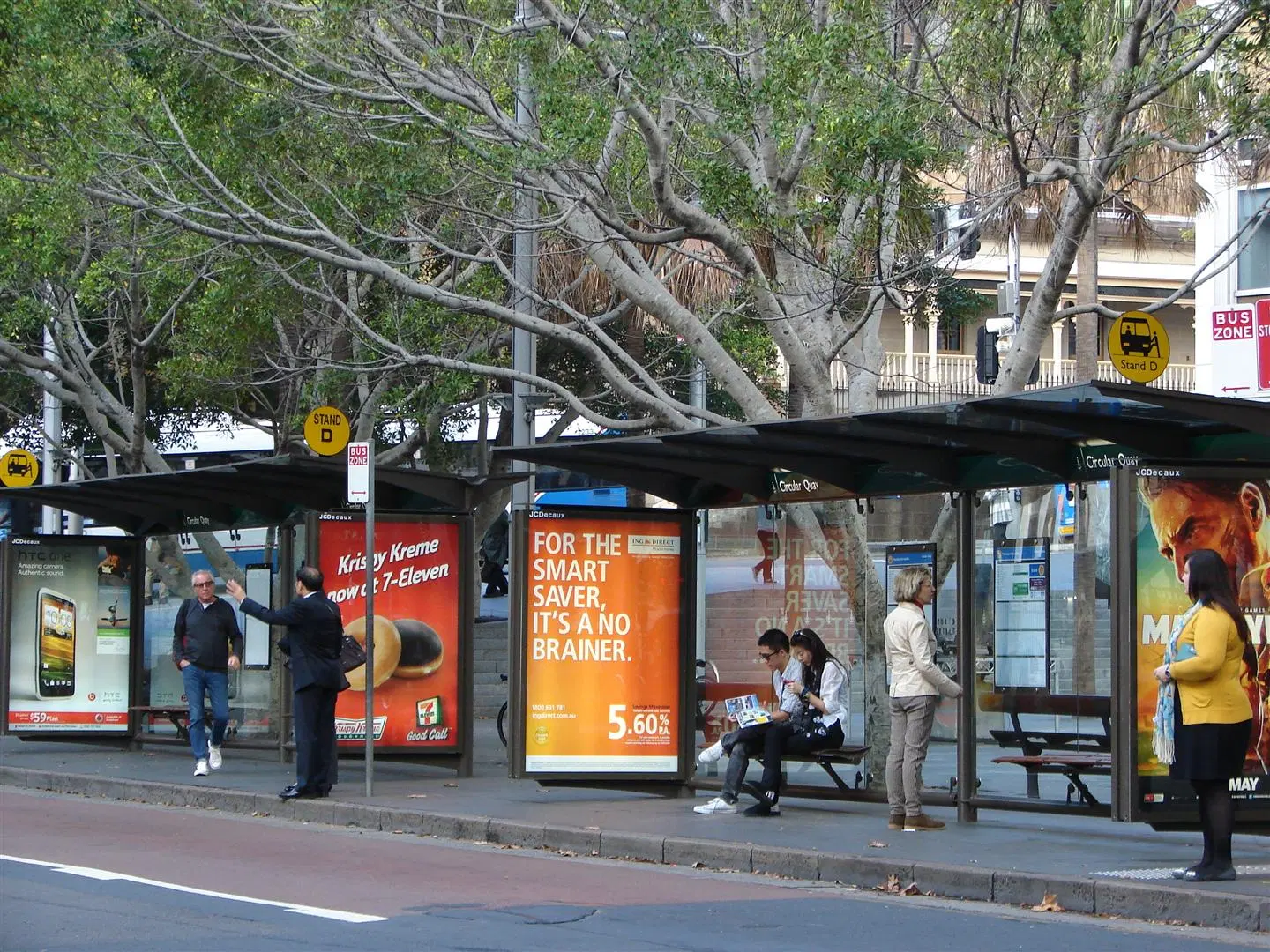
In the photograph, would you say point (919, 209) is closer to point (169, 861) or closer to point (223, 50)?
point (223, 50)

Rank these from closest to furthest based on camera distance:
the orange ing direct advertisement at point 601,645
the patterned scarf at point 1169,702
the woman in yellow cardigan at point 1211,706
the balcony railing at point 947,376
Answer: the woman in yellow cardigan at point 1211,706
the patterned scarf at point 1169,702
the orange ing direct advertisement at point 601,645
the balcony railing at point 947,376

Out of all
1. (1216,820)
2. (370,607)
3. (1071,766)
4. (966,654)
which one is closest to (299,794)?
(370,607)

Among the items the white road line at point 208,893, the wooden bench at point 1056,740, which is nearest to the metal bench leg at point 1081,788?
the wooden bench at point 1056,740

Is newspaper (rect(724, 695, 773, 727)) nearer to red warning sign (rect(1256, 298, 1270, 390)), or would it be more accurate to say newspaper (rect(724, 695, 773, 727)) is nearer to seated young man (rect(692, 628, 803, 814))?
seated young man (rect(692, 628, 803, 814))

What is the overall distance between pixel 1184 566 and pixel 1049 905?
231cm

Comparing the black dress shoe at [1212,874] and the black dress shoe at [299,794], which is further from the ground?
the black dress shoe at [1212,874]

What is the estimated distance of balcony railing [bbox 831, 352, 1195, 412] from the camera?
33.5 m

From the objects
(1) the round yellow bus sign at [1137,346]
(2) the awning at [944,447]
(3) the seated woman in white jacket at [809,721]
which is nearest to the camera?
(2) the awning at [944,447]

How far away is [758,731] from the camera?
13.1 meters

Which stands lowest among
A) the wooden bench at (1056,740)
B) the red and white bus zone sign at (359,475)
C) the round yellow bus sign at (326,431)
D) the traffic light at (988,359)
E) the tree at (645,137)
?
the wooden bench at (1056,740)

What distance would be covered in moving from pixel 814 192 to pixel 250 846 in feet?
27.4

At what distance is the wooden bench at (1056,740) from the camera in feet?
39.6

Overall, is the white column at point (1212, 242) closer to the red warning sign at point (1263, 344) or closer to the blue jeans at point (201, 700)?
the red warning sign at point (1263, 344)

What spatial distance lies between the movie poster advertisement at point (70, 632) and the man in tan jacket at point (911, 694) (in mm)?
11154
